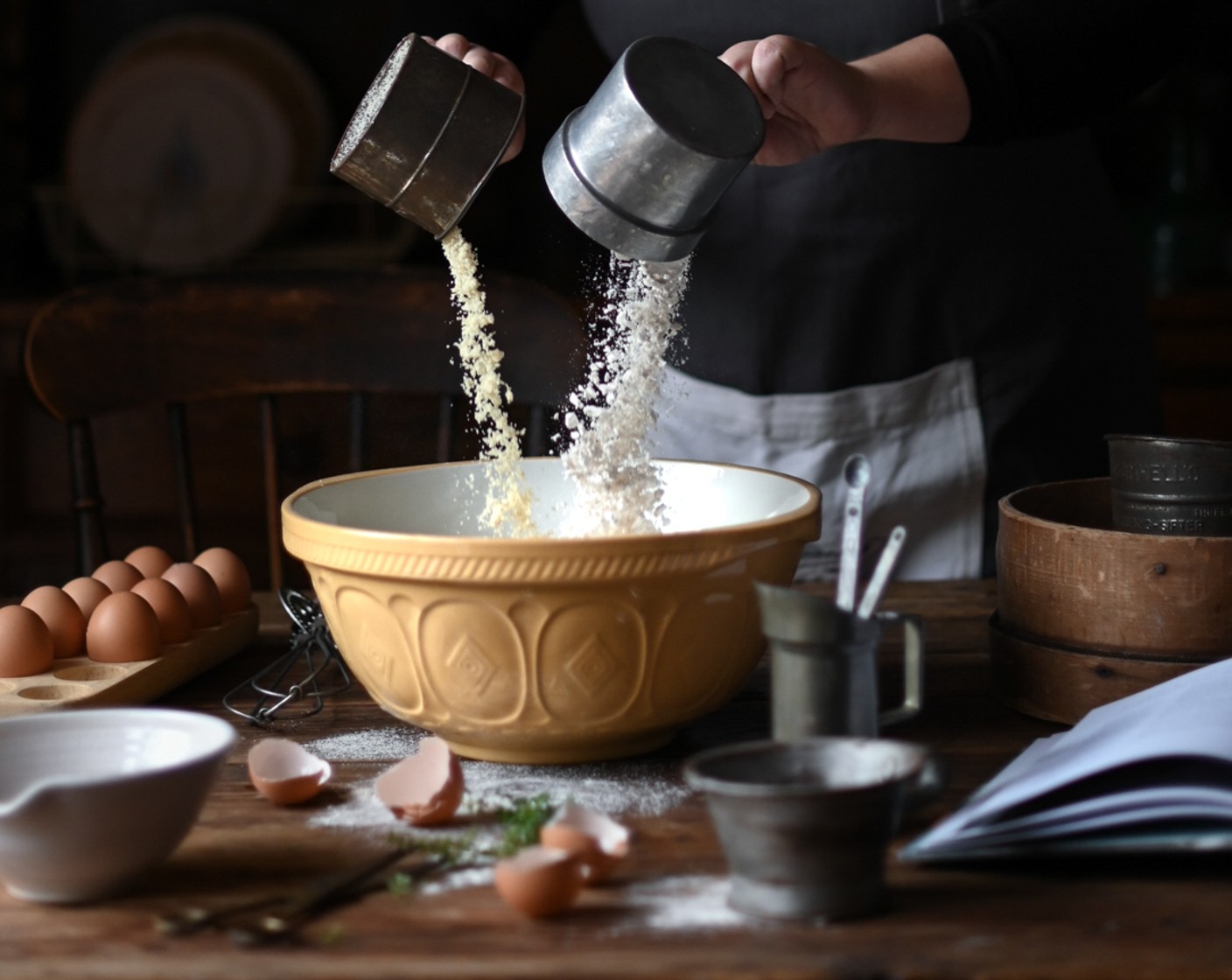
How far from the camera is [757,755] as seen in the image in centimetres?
58

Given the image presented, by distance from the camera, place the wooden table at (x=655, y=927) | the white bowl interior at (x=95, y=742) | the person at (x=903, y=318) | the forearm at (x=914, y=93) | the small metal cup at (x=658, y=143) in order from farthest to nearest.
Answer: the person at (x=903, y=318), the forearm at (x=914, y=93), the small metal cup at (x=658, y=143), the white bowl interior at (x=95, y=742), the wooden table at (x=655, y=927)

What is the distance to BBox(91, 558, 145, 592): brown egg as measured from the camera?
99 centimetres

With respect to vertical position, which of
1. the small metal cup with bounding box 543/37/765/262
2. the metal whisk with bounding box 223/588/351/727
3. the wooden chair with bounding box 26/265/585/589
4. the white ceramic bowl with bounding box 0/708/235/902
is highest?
the small metal cup with bounding box 543/37/765/262

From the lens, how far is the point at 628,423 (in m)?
0.88

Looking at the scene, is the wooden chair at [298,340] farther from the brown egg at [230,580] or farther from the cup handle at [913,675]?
the cup handle at [913,675]

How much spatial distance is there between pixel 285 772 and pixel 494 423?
0.30m

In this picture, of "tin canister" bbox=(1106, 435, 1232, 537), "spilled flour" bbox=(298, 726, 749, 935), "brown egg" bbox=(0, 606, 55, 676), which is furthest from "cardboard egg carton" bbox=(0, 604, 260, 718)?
"tin canister" bbox=(1106, 435, 1232, 537)

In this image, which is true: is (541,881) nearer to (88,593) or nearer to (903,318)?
(88,593)

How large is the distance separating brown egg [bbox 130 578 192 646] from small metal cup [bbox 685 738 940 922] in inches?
18.6

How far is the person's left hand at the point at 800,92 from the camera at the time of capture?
91 centimetres

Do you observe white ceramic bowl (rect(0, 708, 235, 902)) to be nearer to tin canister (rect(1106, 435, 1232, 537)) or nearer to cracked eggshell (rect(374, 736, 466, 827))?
Answer: cracked eggshell (rect(374, 736, 466, 827))

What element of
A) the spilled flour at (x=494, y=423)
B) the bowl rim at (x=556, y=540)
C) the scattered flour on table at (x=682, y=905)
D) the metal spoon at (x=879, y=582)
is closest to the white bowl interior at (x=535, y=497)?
the spilled flour at (x=494, y=423)

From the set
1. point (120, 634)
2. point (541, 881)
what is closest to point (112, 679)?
point (120, 634)

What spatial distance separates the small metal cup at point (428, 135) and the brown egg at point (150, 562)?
33cm
